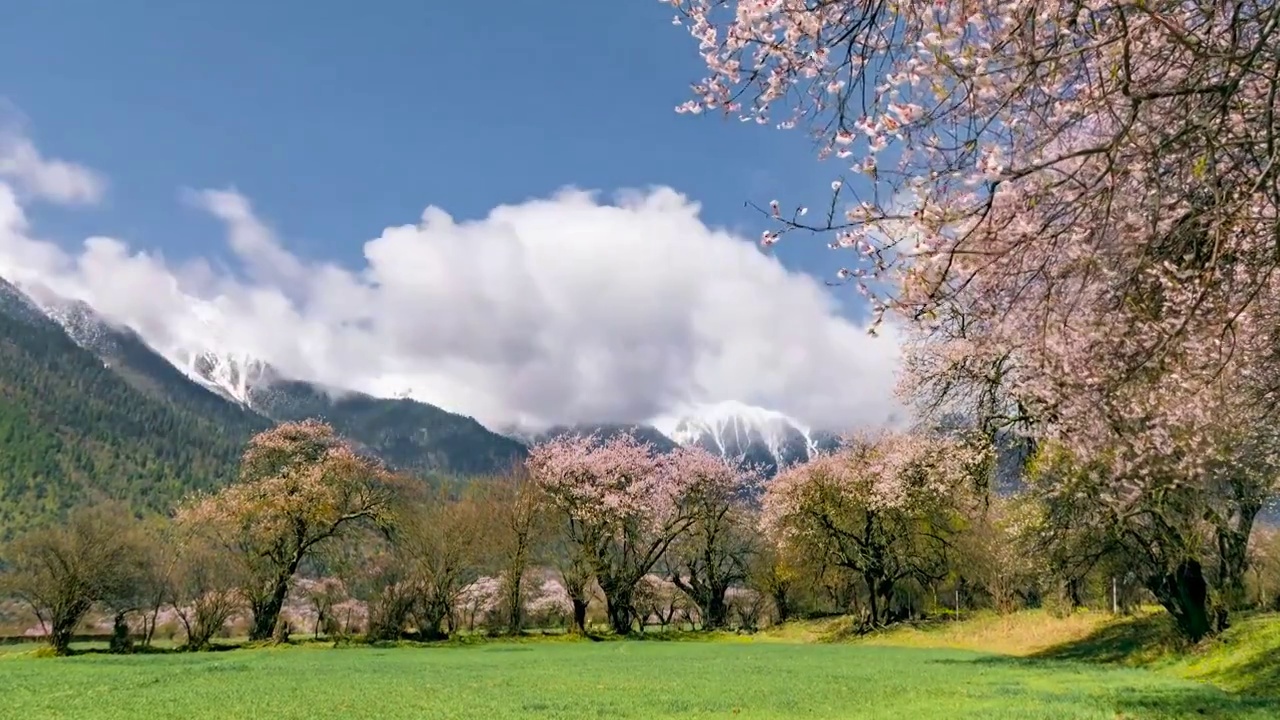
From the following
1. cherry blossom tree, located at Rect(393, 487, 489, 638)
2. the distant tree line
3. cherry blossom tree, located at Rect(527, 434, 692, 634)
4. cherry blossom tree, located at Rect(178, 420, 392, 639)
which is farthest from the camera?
cherry blossom tree, located at Rect(527, 434, 692, 634)

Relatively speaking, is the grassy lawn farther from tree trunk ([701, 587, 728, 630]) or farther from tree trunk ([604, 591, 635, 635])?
tree trunk ([701, 587, 728, 630])

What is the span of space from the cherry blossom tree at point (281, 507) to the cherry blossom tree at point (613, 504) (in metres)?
12.1

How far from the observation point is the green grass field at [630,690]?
1455 cm

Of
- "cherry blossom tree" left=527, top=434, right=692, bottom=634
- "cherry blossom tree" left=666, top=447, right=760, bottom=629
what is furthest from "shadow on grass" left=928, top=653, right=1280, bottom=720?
"cherry blossom tree" left=666, top=447, right=760, bottom=629

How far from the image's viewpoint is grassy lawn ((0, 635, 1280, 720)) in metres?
14.5

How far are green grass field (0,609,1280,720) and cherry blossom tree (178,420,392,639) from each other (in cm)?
2004

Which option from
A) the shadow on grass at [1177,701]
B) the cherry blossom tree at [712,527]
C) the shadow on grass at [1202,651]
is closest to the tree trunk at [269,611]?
the cherry blossom tree at [712,527]

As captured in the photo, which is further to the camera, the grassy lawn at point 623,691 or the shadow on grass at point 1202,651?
the shadow on grass at point 1202,651

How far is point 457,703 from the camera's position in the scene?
53.9 feet

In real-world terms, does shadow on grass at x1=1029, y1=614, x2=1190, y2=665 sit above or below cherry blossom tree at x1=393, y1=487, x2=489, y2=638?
below

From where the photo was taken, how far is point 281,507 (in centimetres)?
4834

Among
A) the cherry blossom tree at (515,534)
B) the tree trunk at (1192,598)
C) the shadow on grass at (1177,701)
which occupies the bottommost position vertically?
the shadow on grass at (1177,701)

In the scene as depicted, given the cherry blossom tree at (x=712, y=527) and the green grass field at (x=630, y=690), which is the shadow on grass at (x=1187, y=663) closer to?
the green grass field at (x=630, y=690)

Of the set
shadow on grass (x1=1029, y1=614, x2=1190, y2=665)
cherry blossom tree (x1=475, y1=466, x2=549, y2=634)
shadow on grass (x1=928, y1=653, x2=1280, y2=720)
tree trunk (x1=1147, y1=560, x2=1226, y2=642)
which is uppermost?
cherry blossom tree (x1=475, y1=466, x2=549, y2=634)
